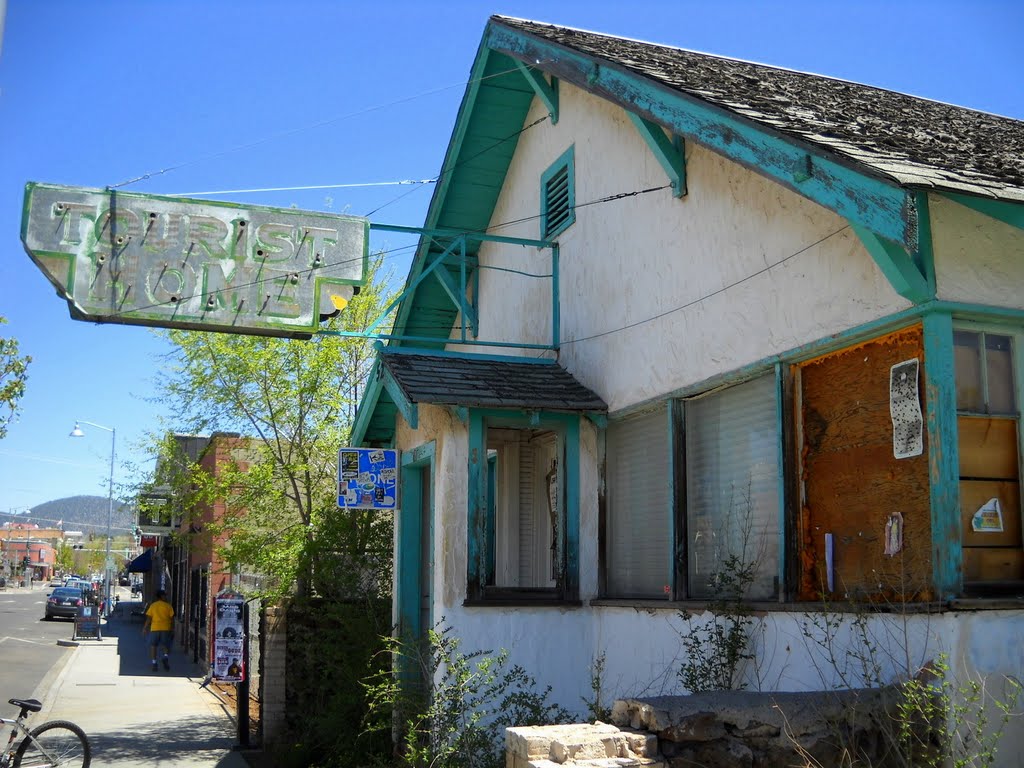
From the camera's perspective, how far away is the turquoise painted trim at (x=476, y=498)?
9586 mm

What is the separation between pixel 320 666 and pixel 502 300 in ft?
16.3

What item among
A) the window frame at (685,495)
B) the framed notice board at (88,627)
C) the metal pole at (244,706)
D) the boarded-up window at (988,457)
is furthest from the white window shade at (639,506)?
the framed notice board at (88,627)

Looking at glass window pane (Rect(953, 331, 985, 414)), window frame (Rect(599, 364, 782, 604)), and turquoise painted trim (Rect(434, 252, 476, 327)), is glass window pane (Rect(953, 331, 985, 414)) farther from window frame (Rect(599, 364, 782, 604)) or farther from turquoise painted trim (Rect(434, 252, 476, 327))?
turquoise painted trim (Rect(434, 252, 476, 327))

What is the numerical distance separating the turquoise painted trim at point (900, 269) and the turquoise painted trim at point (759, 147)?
7.8 inches

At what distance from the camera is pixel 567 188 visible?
457 inches

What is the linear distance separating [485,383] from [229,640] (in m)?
5.82

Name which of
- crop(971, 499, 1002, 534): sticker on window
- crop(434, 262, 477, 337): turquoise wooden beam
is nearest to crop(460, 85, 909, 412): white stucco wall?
crop(434, 262, 477, 337): turquoise wooden beam

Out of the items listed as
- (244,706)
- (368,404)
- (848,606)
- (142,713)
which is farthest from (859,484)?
(142,713)

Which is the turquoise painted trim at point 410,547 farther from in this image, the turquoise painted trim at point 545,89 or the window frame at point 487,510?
the turquoise painted trim at point 545,89

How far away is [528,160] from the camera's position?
12844 mm

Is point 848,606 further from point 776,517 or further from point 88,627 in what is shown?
point 88,627

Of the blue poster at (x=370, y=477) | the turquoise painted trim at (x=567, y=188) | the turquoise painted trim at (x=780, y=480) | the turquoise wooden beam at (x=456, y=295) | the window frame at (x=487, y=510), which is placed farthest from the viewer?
the turquoise wooden beam at (x=456, y=295)

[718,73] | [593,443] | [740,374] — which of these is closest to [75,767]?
[593,443]

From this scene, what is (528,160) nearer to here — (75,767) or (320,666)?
(320,666)
